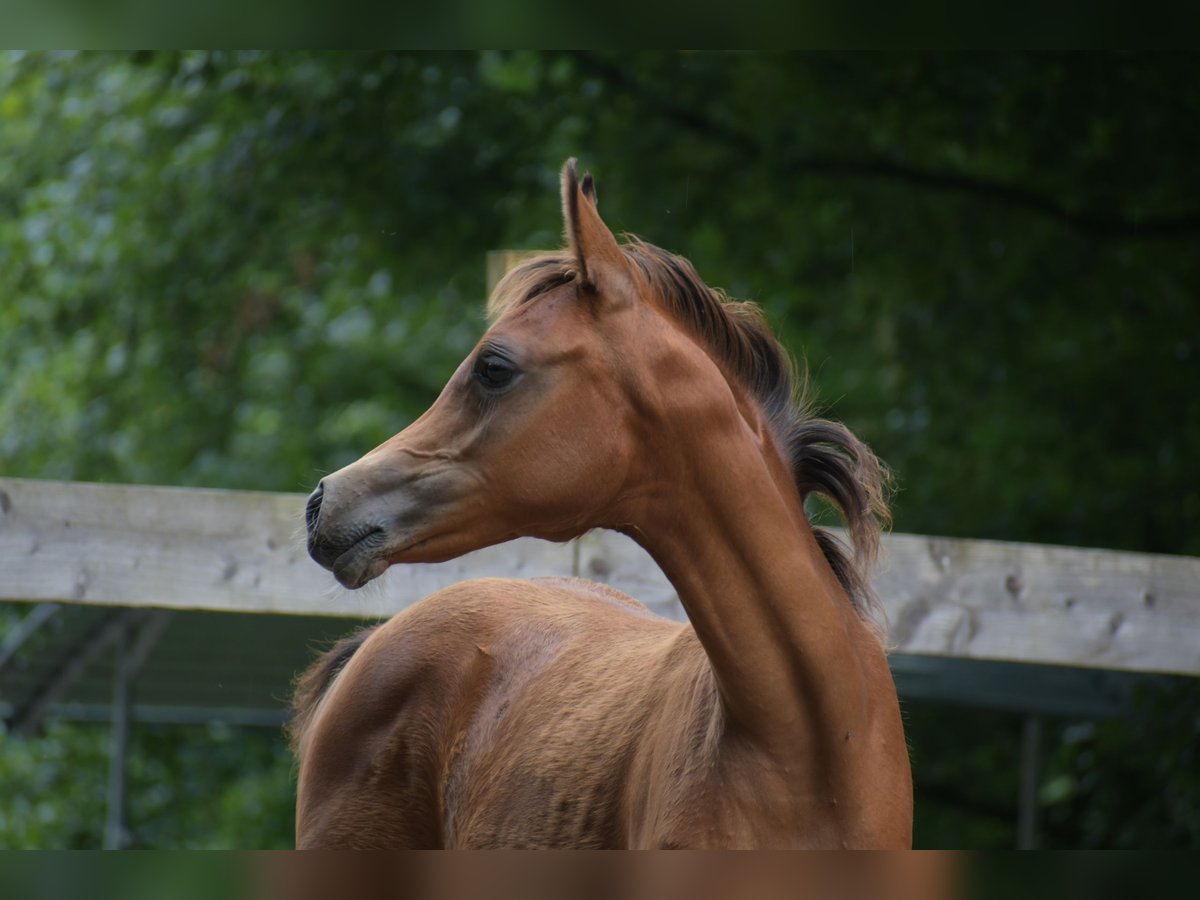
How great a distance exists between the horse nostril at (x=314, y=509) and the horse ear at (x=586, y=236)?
0.55 metres

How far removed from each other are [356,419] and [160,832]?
123 inches

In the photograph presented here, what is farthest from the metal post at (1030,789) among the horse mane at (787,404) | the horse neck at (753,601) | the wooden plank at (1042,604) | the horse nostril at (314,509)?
the horse nostril at (314,509)

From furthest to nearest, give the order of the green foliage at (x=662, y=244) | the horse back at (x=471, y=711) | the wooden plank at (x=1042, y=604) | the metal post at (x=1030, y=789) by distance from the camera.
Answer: the green foliage at (x=662, y=244) < the metal post at (x=1030, y=789) < the wooden plank at (x=1042, y=604) < the horse back at (x=471, y=711)

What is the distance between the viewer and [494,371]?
2211 mm

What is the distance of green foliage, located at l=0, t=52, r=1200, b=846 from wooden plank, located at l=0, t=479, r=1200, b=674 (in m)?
2.59

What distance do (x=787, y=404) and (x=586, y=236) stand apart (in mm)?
526

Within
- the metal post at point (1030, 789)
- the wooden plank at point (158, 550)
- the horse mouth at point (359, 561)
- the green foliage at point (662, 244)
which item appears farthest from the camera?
the green foliage at point (662, 244)

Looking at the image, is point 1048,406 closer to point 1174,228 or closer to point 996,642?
point 1174,228

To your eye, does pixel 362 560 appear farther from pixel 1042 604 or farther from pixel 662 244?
pixel 662 244

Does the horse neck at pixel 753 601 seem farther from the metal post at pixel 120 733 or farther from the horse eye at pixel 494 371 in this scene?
the metal post at pixel 120 733

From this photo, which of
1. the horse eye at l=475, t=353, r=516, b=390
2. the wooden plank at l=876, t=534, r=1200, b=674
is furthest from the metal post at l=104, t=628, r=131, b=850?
the horse eye at l=475, t=353, r=516, b=390

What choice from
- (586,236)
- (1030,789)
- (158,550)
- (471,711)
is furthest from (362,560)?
(1030,789)

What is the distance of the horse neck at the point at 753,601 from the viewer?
88.1 inches

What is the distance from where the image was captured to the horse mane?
245 centimetres
